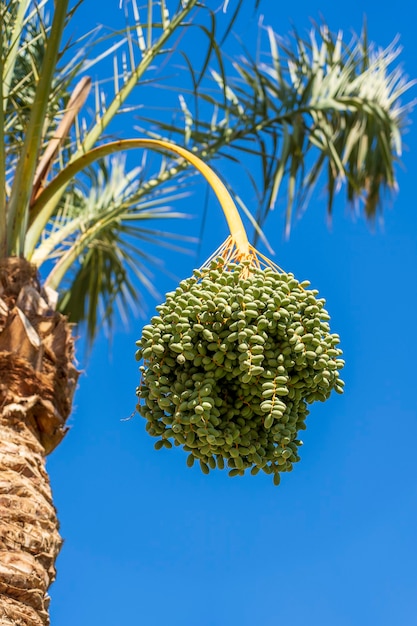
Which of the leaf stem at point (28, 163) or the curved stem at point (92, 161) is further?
the leaf stem at point (28, 163)

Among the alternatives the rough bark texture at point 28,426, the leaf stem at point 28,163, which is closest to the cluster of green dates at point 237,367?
the rough bark texture at point 28,426

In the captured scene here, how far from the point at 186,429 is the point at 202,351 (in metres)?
0.22

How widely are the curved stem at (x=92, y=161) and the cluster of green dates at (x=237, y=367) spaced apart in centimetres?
28

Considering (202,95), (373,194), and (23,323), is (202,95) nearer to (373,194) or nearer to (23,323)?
(373,194)

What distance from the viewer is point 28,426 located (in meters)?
3.95

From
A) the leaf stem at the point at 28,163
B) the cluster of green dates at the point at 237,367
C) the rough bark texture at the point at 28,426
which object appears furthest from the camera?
the leaf stem at the point at 28,163

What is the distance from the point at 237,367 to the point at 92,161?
76.8 inches

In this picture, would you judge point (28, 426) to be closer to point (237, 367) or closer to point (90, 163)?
point (90, 163)

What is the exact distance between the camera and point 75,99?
17.4ft

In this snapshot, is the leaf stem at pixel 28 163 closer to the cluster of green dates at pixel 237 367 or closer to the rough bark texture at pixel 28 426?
the rough bark texture at pixel 28 426

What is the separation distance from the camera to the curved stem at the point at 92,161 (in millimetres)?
2945

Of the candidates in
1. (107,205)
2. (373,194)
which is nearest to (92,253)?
(107,205)

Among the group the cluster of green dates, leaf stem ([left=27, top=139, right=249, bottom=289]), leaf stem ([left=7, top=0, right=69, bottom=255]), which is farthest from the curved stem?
the cluster of green dates

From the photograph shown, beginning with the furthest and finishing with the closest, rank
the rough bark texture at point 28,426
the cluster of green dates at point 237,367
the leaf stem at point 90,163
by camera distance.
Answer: the rough bark texture at point 28,426
the leaf stem at point 90,163
the cluster of green dates at point 237,367
